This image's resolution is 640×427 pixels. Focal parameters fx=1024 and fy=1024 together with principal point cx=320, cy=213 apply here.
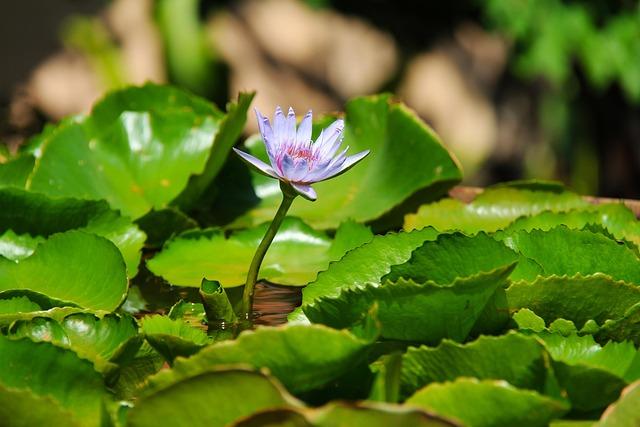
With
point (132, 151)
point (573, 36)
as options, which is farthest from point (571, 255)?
point (573, 36)

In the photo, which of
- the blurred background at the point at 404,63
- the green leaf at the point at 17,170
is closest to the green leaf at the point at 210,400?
the green leaf at the point at 17,170

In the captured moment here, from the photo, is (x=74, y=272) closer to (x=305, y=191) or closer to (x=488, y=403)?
(x=305, y=191)

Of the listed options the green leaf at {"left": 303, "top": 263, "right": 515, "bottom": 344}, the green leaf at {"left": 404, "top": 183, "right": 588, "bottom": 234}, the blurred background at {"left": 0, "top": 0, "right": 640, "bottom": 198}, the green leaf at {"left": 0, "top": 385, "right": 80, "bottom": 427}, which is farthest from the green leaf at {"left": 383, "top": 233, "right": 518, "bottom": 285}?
the blurred background at {"left": 0, "top": 0, "right": 640, "bottom": 198}

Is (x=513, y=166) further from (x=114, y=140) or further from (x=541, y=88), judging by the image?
(x=114, y=140)

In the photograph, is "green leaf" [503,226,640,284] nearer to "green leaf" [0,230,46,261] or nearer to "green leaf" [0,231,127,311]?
"green leaf" [0,231,127,311]

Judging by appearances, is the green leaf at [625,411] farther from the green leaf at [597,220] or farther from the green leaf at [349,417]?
the green leaf at [597,220]

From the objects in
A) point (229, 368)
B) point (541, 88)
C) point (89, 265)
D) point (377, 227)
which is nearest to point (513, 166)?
point (541, 88)
